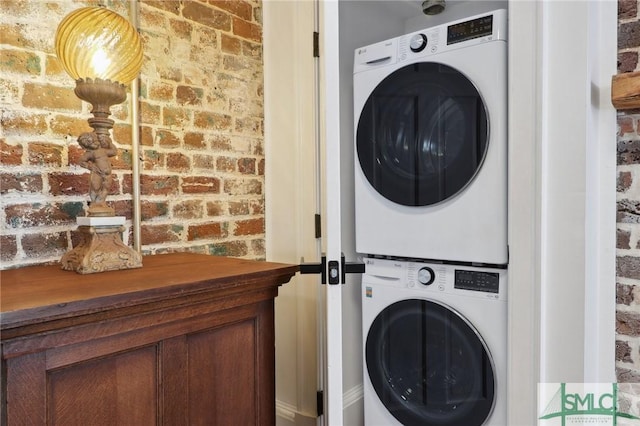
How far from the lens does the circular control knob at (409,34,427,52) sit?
1768 millimetres

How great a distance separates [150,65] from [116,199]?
52cm

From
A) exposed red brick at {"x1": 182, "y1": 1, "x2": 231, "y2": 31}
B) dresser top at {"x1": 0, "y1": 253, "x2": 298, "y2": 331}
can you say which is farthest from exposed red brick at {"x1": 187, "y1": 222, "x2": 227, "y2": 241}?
exposed red brick at {"x1": 182, "y1": 1, "x2": 231, "y2": 31}

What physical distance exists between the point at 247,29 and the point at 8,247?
133 centimetres

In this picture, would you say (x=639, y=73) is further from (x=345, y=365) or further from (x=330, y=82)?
(x=345, y=365)

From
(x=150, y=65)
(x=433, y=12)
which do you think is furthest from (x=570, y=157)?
(x=150, y=65)

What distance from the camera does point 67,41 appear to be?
3.64 feet

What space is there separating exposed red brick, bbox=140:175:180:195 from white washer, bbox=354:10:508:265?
76 cm

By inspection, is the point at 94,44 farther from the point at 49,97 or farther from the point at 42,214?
the point at 42,214

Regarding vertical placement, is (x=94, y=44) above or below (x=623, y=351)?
above

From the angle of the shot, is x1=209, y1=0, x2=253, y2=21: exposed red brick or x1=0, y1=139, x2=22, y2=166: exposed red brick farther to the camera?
x1=209, y1=0, x2=253, y2=21: exposed red brick

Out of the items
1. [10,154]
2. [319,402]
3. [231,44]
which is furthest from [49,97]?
[319,402]

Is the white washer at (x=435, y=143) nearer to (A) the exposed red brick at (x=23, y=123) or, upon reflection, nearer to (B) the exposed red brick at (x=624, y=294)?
(B) the exposed red brick at (x=624, y=294)

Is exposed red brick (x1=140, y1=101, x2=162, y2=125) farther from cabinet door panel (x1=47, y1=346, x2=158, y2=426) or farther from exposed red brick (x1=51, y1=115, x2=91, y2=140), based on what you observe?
cabinet door panel (x1=47, y1=346, x2=158, y2=426)

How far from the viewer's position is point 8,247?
1.23m
